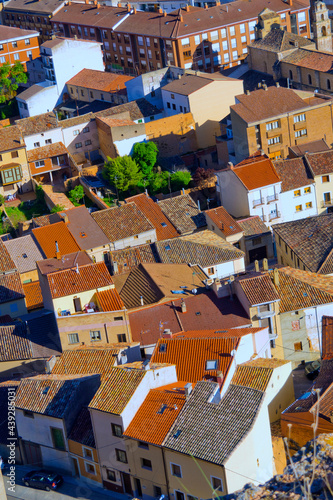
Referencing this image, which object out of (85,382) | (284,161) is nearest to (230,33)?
(284,161)

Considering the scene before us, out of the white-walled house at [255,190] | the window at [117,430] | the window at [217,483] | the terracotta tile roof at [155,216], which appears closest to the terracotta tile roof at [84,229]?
the terracotta tile roof at [155,216]

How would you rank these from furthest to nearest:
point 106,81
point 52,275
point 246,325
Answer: point 106,81, point 52,275, point 246,325

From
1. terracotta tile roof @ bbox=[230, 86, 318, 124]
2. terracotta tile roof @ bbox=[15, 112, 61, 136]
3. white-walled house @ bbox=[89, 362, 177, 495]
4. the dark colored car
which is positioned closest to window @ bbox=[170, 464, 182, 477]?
white-walled house @ bbox=[89, 362, 177, 495]

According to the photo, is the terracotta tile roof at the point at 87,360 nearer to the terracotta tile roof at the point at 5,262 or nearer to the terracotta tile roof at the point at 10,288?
the terracotta tile roof at the point at 10,288

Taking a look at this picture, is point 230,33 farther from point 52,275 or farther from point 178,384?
point 178,384

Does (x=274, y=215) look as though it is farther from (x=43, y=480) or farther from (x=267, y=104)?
(x=43, y=480)

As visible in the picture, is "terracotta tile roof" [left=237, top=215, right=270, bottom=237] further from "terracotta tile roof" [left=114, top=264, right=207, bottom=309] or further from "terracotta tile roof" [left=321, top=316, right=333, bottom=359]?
"terracotta tile roof" [left=321, top=316, right=333, bottom=359]

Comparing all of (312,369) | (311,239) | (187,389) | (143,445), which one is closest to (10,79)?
(311,239)
